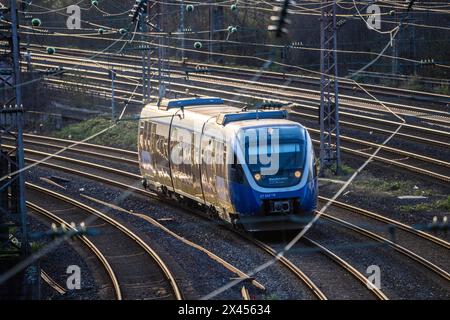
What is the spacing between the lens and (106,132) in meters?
37.9

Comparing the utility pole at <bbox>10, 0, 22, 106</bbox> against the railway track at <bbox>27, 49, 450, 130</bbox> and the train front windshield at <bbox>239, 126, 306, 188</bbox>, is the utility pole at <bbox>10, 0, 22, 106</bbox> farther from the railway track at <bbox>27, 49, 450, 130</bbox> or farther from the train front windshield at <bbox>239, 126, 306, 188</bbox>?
the railway track at <bbox>27, 49, 450, 130</bbox>

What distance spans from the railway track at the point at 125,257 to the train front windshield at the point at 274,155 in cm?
264

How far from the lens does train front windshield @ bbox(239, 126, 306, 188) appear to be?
62.3ft

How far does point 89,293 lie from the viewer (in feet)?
53.3

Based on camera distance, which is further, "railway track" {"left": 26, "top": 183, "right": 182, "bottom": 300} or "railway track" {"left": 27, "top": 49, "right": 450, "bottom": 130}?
"railway track" {"left": 27, "top": 49, "right": 450, "bottom": 130}

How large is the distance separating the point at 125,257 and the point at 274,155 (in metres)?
3.56

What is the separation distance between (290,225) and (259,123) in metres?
2.16

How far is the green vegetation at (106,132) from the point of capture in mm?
36188

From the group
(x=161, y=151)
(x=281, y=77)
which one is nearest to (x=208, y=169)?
(x=161, y=151)

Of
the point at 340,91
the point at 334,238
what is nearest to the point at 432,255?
the point at 334,238

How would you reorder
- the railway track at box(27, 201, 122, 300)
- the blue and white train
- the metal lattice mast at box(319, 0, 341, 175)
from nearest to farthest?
the railway track at box(27, 201, 122, 300) → the blue and white train → the metal lattice mast at box(319, 0, 341, 175)

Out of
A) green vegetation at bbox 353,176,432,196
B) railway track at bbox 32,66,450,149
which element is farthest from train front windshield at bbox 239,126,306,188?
railway track at bbox 32,66,450,149

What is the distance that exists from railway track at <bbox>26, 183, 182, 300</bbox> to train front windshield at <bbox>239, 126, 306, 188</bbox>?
264cm

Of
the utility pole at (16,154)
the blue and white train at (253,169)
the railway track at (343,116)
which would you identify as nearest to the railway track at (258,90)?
the railway track at (343,116)
